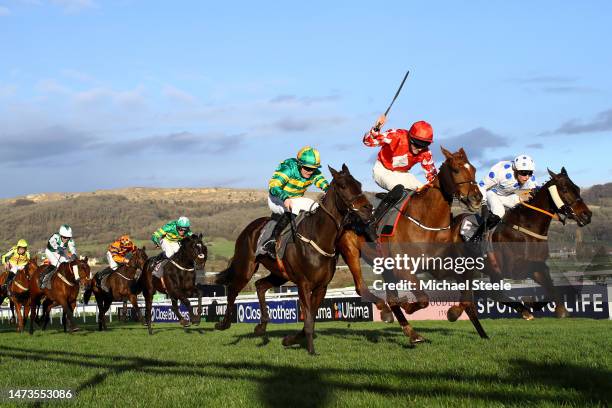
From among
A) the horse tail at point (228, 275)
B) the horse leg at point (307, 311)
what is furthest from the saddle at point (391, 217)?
the horse tail at point (228, 275)

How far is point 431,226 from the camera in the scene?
9.86 m

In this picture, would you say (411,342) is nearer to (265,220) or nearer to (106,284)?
(265,220)

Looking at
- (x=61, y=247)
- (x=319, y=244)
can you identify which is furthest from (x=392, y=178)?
(x=61, y=247)

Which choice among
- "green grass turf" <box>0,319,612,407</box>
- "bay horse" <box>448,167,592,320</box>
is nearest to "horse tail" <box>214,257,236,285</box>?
"green grass turf" <box>0,319,612,407</box>

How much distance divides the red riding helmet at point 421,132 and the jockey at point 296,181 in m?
1.44

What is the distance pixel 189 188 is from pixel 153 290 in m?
181

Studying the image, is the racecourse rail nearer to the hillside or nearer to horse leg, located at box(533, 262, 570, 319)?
horse leg, located at box(533, 262, 570, 319)

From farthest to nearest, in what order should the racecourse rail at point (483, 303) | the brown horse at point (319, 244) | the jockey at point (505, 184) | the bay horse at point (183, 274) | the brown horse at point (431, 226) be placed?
1. the bay horse at point (183, 274)
2. the racecourse rail at point (483, 303)
3. the jockey at point (505, 184)
4. the brown horse at point (431, 226)
5. the brown horse at point (319, 244)

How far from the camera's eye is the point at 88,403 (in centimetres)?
568

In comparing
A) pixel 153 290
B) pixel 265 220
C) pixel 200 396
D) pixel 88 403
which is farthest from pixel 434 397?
pixel 153 290

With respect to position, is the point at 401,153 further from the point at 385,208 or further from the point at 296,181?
the point at 296,181

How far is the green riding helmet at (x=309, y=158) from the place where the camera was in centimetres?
1032

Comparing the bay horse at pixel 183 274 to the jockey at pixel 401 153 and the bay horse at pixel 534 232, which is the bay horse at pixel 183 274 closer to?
the jockey at pixel 401 153

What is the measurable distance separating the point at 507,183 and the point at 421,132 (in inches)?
90.9
